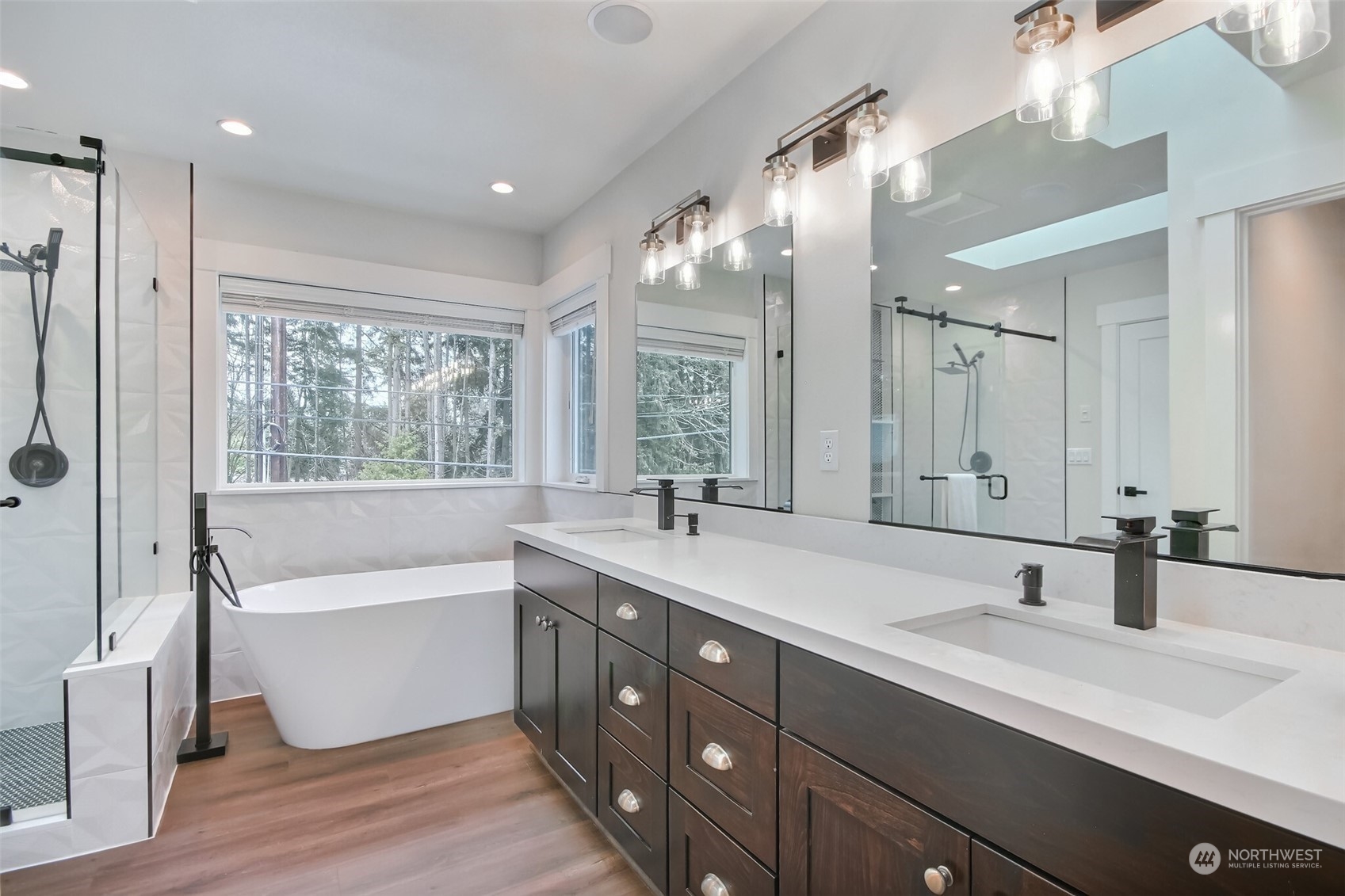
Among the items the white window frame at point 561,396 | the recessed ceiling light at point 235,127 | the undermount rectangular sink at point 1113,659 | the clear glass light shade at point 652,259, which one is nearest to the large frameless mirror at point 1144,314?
the undermount rectangular sink at point 1113,659

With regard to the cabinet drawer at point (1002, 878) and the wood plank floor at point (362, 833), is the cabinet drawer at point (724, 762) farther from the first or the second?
the wood plank floor at point (362, 833)

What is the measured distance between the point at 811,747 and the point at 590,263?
2.70 metres

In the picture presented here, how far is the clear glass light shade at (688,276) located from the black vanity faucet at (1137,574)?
5.73 ft

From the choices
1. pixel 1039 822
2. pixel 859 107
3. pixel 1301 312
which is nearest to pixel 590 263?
pixel 859 107

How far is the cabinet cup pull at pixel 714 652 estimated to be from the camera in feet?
4.17

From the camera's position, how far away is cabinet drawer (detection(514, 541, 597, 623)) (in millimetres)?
1856

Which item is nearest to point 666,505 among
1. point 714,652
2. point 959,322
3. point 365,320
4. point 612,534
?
point 612,534

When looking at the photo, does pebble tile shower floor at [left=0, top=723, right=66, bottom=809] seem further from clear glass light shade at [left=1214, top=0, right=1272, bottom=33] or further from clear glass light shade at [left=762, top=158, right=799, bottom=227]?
clear glass light shade at [left=1214, top=0, right=1272, bottom=33]

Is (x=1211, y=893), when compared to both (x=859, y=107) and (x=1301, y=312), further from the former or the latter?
(x=859, y=107)

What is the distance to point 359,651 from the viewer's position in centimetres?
253

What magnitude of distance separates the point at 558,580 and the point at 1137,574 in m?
1.56

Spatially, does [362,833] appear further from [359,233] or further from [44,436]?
[359,233]

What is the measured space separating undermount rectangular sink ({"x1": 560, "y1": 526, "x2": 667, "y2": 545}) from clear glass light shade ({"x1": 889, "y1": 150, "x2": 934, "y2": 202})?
1.36 metres

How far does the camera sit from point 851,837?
98 centimetres
